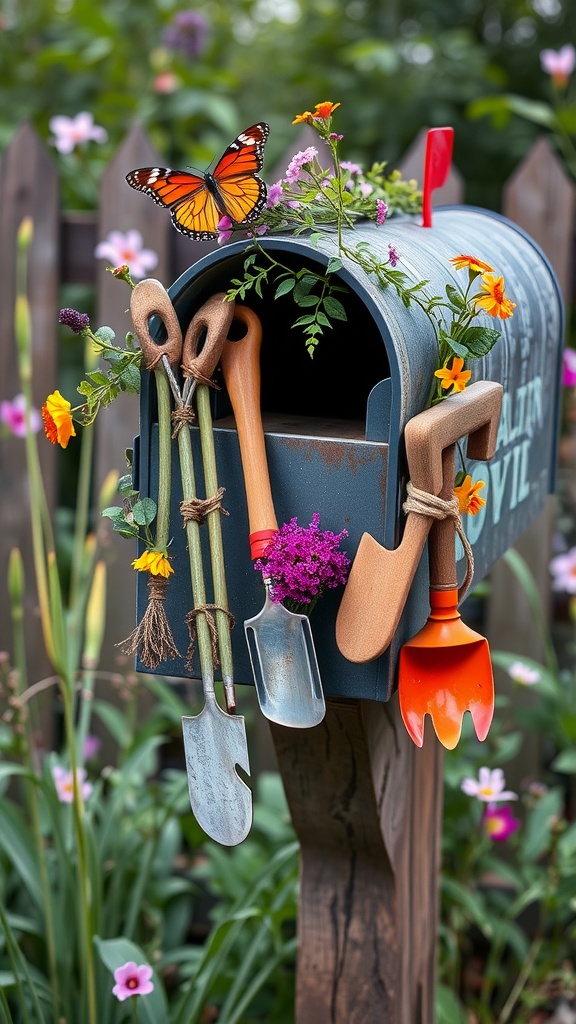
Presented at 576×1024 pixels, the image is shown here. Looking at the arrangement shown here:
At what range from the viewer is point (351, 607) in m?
0.85

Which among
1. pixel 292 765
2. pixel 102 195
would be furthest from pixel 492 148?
pixel 292 765

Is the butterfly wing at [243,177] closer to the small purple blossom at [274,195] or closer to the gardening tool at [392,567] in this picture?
the small purple blossom at [274,195]

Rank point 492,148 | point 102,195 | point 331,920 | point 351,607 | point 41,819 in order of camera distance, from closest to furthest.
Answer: point 351,607
point 331,920
point 41,819
point 102,195
point 492,148

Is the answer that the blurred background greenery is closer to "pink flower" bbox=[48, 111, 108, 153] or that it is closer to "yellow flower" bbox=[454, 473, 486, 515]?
"pink flower" bbox=[48, 111, 108, 153]

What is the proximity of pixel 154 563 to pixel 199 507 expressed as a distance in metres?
0.06

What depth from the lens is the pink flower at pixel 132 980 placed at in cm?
125

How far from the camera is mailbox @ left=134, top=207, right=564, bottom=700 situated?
0.86 m

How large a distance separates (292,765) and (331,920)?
24 centimetres

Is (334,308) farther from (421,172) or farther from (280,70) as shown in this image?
(280,70)

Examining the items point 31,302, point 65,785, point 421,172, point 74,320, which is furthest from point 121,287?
point 74,320

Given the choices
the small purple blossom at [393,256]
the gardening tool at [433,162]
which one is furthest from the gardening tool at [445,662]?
the gardening tool at [433,162]

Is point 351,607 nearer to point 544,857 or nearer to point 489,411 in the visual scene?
point 489,411

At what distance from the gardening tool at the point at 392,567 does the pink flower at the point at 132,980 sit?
0.61 meters

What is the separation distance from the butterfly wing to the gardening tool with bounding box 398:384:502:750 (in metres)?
0.22
